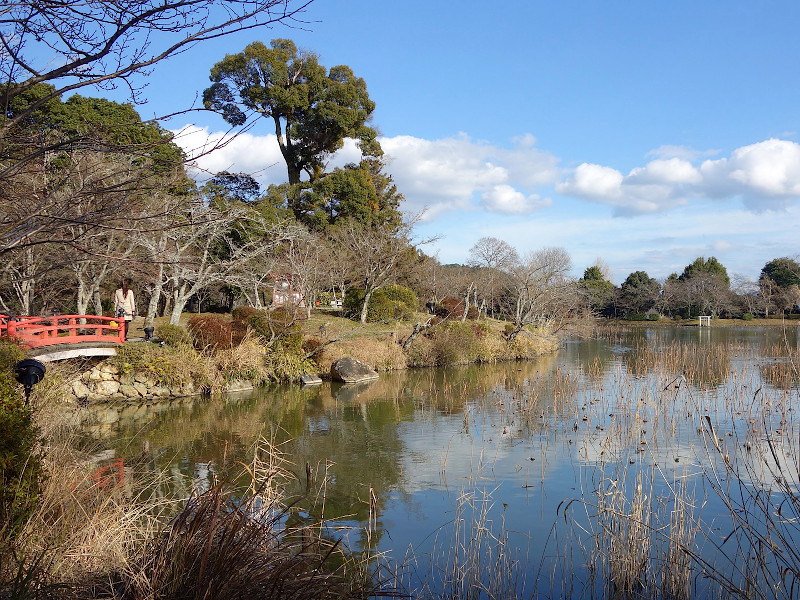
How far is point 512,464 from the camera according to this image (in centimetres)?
880

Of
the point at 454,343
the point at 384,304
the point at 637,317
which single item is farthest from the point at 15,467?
the point at 637,317

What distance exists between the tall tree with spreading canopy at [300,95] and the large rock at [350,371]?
44.7 ft

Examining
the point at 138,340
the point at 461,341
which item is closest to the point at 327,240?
the point at 461,341

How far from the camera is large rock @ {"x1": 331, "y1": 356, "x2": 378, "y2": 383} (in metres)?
18.0

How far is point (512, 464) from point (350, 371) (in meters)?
9.79

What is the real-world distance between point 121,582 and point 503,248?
93.4 feet

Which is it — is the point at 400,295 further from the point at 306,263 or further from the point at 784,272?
the point at 784,272

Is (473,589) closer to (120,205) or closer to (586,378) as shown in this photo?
(120,205)

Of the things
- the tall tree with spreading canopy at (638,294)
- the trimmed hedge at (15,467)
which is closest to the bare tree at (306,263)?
the trimmed hedge at (15,467)

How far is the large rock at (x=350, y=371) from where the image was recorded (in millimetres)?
18005

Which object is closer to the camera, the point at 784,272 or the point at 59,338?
the point at 59,338

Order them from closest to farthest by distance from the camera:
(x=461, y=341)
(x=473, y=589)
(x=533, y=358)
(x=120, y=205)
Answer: (x=120, y=205) → (x=473, y=589) → (x=461, y=341) → (x=533, y=358)

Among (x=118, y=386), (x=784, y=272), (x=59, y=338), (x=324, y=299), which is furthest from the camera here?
(x=784, y=272)

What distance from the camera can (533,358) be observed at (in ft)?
81.7
